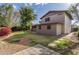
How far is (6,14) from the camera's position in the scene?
5.98 ft

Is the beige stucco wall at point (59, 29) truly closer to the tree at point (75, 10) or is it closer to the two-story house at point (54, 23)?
the two-story house at point (54, 23)

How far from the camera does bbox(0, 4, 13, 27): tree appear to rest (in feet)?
5.91

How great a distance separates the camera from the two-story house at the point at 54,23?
1803 mm

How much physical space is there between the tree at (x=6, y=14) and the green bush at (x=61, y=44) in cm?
47

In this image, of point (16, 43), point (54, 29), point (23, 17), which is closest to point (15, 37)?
point (16, 43)

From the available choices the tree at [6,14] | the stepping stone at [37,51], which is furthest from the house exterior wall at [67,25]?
the tree at [6,14]

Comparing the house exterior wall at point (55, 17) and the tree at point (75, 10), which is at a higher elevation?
the tree at point (75, 10)

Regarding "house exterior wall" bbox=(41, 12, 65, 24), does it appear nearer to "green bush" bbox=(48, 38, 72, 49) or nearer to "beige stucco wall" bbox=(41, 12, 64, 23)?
"beige stucco wall" bbox=(41, 12, 64, 23)

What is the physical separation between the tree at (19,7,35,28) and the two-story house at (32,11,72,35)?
0.25ft

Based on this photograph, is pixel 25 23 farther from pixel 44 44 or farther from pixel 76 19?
pixel 76 19

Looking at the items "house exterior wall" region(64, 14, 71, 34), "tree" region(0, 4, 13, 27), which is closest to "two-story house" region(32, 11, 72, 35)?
"house exterior wall" region(64, 14, 71, 34)

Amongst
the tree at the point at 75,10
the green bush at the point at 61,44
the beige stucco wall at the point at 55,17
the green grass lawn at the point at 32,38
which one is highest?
the tree at the point at 75,10

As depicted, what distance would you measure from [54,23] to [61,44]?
217 millimetres

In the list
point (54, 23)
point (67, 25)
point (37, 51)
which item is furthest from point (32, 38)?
point (67, 25)
